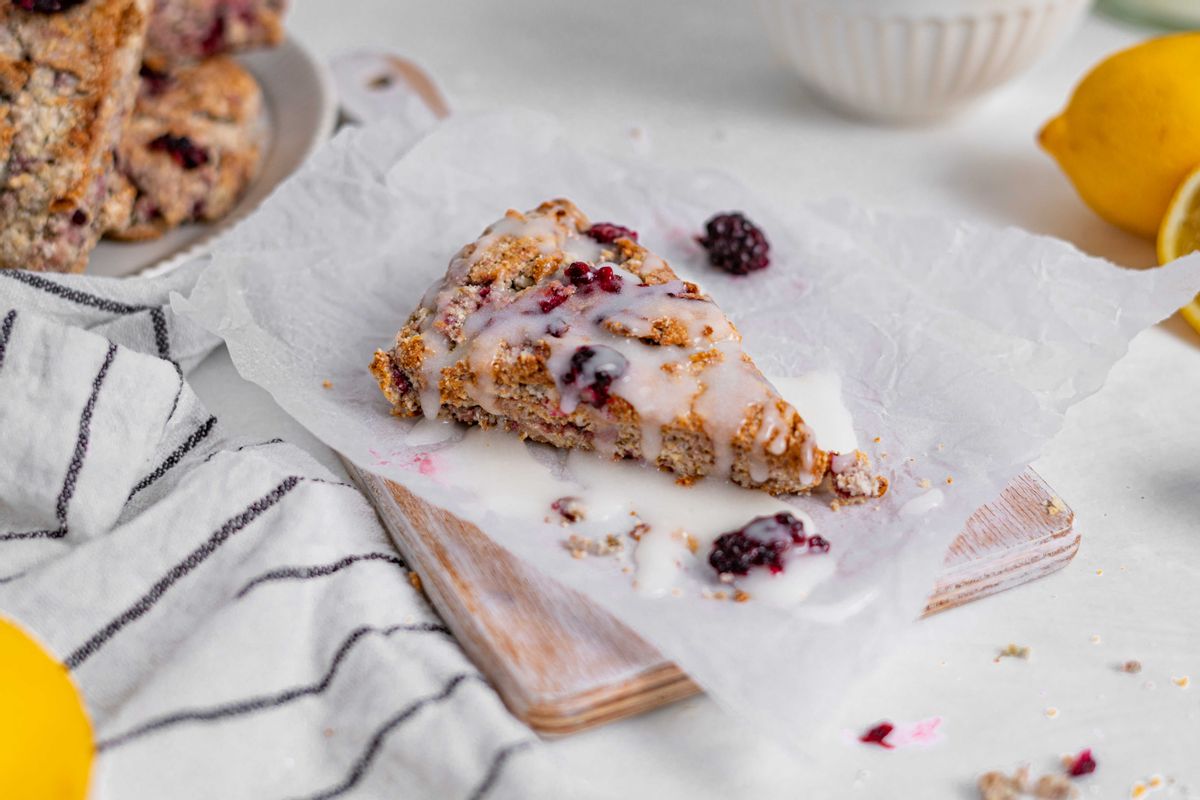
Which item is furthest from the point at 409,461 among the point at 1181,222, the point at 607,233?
the point at 1181,222

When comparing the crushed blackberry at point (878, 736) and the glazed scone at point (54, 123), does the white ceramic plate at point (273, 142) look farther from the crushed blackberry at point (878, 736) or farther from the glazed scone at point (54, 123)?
the crushed blackberry at point (878, 736)

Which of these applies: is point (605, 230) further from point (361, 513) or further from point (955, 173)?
point (955, 173)

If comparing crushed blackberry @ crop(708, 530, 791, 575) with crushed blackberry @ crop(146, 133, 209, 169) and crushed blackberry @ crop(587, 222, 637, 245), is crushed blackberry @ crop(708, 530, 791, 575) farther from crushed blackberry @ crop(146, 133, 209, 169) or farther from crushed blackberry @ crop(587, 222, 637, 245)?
crushed blackberry @ crop(146, 133, 209, 169)

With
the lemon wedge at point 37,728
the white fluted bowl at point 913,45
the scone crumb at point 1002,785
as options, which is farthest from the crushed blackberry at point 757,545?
the white fluted bowl at point 913,45

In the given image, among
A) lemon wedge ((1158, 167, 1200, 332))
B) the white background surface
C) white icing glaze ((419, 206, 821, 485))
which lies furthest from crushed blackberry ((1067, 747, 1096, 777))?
lemon wedge ((1158, 167, 1200, 332))

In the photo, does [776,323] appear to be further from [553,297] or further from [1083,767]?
[1083,767]

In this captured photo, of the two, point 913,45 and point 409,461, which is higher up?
point 913,45
